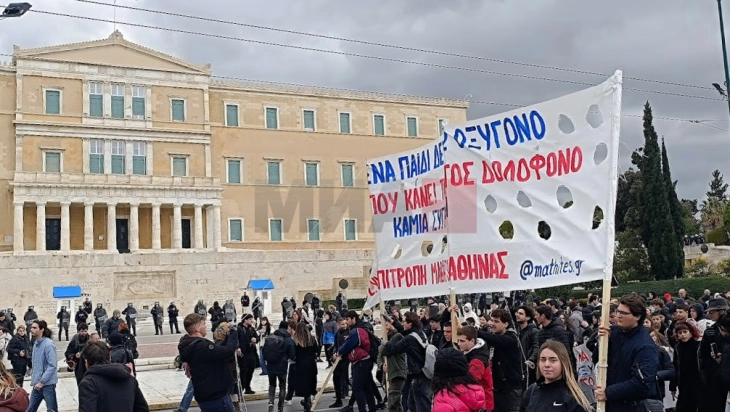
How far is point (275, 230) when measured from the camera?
50656mm

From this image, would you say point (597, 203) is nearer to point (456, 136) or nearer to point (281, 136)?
point (456, 136)

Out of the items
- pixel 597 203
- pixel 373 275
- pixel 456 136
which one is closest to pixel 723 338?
pixel 597 203

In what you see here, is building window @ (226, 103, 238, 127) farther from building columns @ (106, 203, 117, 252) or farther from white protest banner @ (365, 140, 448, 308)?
white protest banner @ (365, 140, 448, 308)

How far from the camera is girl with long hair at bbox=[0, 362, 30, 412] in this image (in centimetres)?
468

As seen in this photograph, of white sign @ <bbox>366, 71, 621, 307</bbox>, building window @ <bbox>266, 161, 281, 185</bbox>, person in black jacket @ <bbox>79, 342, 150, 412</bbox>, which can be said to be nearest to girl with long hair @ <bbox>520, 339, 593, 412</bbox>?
white sign @ <bbox>366, 71, 621, 307</bbox>

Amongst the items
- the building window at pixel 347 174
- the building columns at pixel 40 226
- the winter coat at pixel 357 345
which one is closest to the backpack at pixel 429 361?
the winter coat at pixel 357 345

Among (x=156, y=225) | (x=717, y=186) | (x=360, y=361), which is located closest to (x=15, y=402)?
(x=360, y=361)

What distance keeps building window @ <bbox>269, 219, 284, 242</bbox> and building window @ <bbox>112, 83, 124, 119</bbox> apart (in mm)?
12141

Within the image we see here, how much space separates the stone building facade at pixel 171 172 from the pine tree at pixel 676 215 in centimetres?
1852

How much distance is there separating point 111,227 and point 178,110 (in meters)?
8.98

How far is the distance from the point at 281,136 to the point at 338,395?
40521 millimetres

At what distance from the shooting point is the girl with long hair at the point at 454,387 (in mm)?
4789

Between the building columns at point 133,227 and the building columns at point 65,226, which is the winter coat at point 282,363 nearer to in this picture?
the building columns at point 65,226

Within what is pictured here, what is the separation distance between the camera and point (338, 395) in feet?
38.5
